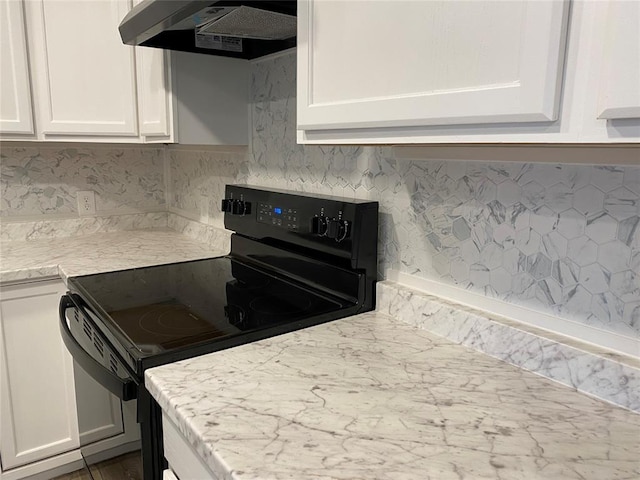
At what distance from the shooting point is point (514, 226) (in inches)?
38.0

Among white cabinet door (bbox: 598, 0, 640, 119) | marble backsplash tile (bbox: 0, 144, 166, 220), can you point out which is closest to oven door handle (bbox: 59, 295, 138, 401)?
white cabinet door (bbox: 598, 0, 640, 119)

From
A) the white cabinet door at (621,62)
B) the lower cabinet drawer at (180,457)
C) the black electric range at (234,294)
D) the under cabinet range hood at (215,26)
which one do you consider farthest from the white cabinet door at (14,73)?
the white cabinet door at (621,62)

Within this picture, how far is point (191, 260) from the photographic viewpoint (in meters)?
1.74

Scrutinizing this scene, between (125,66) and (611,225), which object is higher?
(125,66)

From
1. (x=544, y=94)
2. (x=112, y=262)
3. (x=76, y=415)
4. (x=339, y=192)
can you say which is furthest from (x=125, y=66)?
(x=544, y=94)

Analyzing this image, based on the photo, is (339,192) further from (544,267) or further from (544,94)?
(544,94)

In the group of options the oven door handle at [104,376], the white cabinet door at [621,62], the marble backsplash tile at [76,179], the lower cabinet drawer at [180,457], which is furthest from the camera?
the marble backsplash tile at [76,179]

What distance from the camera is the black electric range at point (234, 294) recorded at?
97cm

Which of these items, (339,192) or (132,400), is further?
(339,192)

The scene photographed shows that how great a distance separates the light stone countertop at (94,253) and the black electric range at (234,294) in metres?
0.16

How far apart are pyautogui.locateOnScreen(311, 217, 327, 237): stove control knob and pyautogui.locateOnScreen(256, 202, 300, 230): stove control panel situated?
87 millimetres

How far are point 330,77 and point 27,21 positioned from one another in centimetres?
132

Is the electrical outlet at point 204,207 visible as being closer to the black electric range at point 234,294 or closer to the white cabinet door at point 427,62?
the black electric range at point 234,294

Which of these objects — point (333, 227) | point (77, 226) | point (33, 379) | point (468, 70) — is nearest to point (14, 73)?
point (77, 226)
